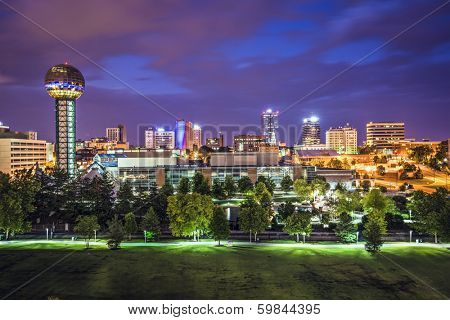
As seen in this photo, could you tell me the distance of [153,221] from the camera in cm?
3972

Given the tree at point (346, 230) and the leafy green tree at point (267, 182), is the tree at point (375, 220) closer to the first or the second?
the tree at point (346, 230)

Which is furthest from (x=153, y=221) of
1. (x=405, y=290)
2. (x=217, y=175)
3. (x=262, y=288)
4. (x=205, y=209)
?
(x=217, y=175)

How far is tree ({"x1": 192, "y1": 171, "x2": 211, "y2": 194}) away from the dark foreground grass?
85.6 feet

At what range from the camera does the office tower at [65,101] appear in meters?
106

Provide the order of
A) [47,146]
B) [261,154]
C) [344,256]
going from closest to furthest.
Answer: [344,256], [261,154], [47,146]

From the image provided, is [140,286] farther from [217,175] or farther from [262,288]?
[217,175]

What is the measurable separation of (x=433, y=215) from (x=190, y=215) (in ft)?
75.2

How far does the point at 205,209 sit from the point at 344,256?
45.2ft

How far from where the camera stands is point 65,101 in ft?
351

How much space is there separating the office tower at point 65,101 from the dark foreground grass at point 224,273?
76215mm

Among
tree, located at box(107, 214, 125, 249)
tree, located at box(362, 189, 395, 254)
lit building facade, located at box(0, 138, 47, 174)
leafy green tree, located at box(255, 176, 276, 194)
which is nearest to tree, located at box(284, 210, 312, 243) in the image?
tree, located at box(362, 189, 395, 254)

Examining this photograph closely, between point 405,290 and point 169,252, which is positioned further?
point 169,252

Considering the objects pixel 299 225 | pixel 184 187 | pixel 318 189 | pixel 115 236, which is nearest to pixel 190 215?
pixel 115 236

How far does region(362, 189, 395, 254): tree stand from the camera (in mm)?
35094
